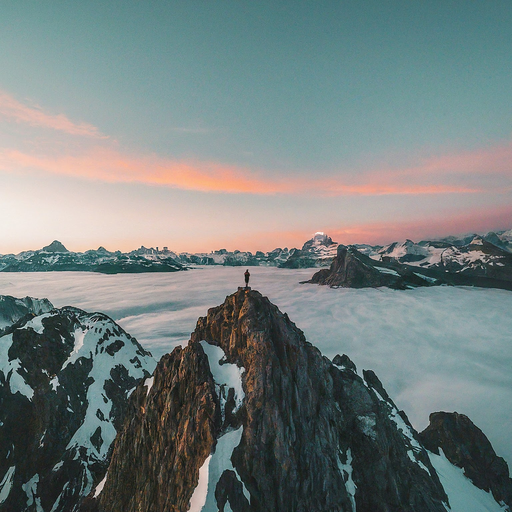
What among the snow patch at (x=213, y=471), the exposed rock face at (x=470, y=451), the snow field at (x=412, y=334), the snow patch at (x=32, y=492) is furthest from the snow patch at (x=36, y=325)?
the exposed rock face at (x=470, y=451)

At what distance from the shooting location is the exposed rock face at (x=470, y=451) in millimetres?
33688

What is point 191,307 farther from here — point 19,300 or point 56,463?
point 56,463

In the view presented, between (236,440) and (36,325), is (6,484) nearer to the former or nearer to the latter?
(36,325)

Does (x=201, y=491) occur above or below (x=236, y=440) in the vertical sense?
below

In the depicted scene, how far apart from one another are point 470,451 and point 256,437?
4218 centimetres

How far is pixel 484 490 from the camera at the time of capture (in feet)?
109

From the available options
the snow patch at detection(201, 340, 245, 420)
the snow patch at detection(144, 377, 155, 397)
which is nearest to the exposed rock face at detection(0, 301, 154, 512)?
the snow patch at detection(144, 377, 155, 397)

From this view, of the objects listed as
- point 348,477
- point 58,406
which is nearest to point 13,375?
point 58,406

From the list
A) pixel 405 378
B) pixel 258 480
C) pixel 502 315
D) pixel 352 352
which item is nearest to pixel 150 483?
pixel 258 480

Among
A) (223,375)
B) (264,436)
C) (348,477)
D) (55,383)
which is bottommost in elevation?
(348,477)

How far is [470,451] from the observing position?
36219 millimetres

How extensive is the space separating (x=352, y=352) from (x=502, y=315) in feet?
350

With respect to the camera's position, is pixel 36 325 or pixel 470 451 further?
pixel 36 325

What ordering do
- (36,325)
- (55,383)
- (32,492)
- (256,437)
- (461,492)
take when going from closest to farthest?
(256,437) < (32,492) < (461,492) < (55,383) < (36,325)
